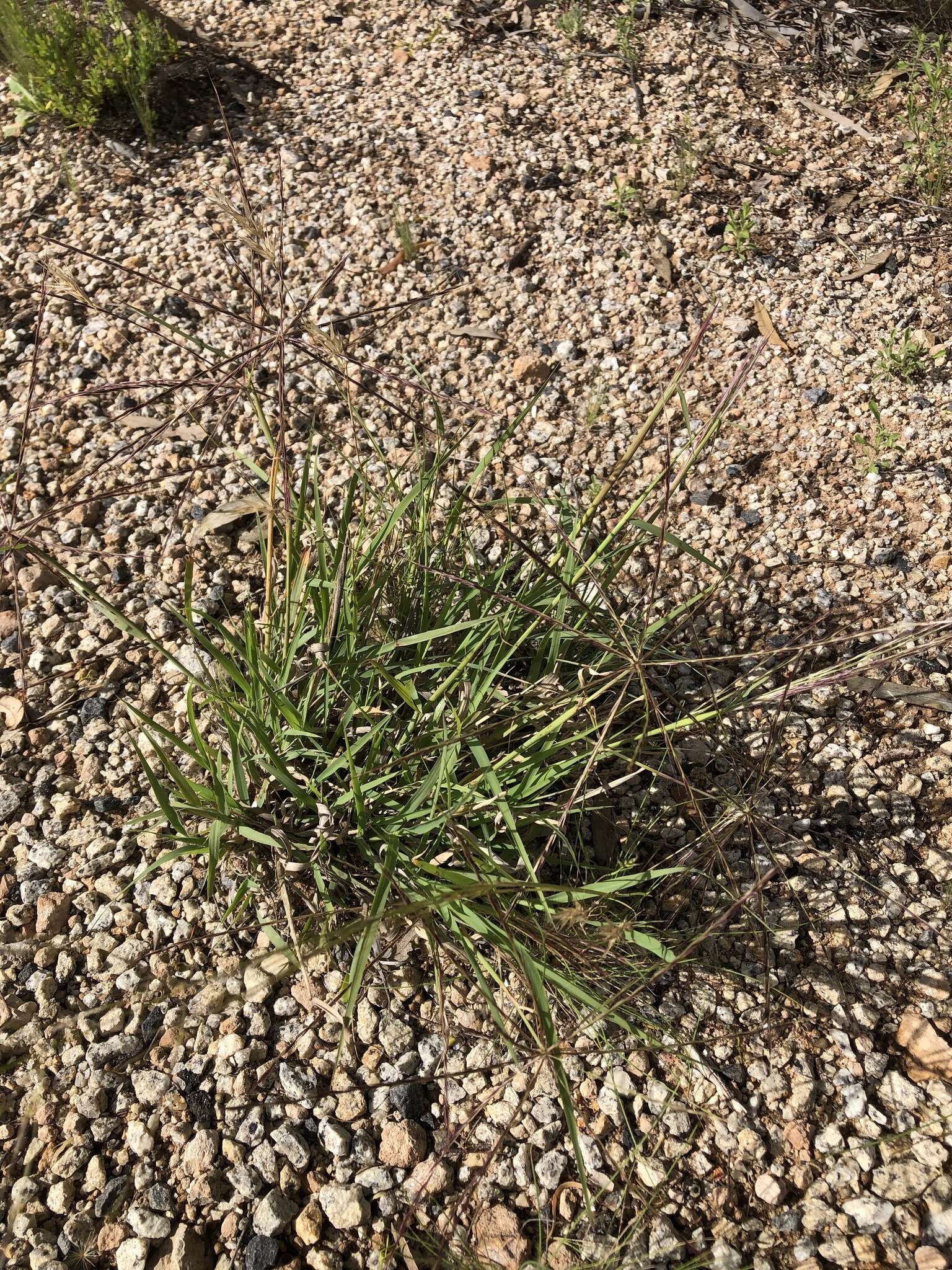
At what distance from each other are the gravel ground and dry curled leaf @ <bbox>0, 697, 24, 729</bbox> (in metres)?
0.02

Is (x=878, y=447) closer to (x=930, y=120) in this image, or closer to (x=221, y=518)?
(x=930, y=120)

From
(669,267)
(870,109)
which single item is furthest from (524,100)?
(870,109)

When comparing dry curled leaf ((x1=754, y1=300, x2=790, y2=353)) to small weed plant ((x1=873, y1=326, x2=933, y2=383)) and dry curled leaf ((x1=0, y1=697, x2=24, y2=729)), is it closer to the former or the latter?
small weed plant ((x1=873, y1=326, x2=933, y2=383))

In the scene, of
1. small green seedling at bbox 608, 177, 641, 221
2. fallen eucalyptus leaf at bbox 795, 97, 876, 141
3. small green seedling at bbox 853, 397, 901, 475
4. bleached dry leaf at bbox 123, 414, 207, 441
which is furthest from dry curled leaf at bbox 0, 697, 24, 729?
fallen eucalyptus leaf at bbox 795, 97, 876, 141

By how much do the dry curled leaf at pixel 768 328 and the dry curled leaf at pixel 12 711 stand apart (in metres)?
2.26

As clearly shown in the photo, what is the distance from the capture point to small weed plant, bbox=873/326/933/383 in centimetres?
275

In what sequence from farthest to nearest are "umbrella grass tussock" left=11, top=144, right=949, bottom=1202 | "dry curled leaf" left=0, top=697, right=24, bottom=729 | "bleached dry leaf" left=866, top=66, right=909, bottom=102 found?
"bleached dry leaf" left=866, top=66, right=909, bottom=102 < "dry curled leaf" left=0, top=697, right=24, bottom=729 < "umbrella grass tussock" left=11, top=144, right=949, bottom=1202

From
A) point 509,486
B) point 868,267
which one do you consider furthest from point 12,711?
point 868,267

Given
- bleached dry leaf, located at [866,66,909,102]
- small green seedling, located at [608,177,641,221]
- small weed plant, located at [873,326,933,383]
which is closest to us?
small weed plant, located at [873,326,933,383]

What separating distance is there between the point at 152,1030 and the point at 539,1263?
0.76m

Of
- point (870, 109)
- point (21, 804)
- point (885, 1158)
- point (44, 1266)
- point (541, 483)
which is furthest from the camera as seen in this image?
point (870, 109)

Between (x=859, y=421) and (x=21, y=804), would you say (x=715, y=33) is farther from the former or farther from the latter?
(x=21, y=804)

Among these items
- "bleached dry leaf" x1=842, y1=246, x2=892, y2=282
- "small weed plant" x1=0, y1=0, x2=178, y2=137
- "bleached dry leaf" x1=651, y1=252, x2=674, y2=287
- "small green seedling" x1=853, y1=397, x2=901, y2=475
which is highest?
"small weed plant" x1=0, y1=0, x2=178, y2=137

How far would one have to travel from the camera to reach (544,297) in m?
2.98
